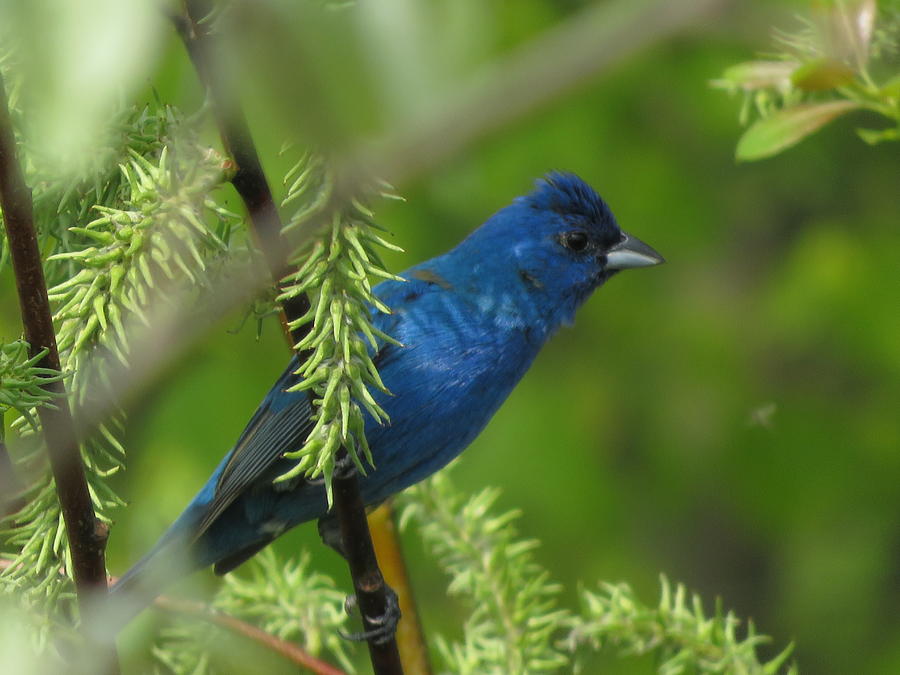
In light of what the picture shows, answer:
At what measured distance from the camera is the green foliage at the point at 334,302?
129 centimetres

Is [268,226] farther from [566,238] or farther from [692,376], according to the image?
[692,376]

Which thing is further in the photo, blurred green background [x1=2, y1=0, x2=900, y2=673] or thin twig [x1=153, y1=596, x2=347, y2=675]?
blurred green background [x1=2, y1=0, x2=900, y2=673]

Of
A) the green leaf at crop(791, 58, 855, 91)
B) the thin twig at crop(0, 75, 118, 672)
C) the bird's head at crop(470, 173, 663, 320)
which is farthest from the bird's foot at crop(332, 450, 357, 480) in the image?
the bird's head at crop(470, 173, 663, 320)

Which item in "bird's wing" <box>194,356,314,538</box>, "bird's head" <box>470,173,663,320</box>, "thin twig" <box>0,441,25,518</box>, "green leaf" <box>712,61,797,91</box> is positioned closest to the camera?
"thin twig" <box>0,441,25,518</box>

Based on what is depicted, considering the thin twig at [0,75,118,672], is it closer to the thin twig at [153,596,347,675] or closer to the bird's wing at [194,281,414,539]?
the thin twig at [153,596,347,675]

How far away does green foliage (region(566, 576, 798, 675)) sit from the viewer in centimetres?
187

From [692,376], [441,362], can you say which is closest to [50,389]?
[441,362]

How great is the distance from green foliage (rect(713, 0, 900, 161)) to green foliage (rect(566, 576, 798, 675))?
0.76 m

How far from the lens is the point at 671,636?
6.26ft

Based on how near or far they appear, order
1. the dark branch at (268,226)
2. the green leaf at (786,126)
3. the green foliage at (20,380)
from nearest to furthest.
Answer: the dark branch at (268,226)
the green foliage at (20,380)
the green leaf at (786,126)

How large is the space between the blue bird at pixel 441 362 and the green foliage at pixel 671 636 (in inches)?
26.2

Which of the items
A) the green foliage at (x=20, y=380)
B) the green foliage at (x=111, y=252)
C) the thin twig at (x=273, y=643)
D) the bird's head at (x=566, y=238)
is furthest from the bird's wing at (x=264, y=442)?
the green foliage at (x=20, y=380)

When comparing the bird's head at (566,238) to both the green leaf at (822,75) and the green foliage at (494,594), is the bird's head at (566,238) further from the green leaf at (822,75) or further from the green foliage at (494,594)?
the green leaf at (822,75)

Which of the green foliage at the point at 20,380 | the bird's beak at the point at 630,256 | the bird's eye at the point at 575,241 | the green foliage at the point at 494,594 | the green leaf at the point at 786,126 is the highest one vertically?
the bird's eye at the point at 575,241
